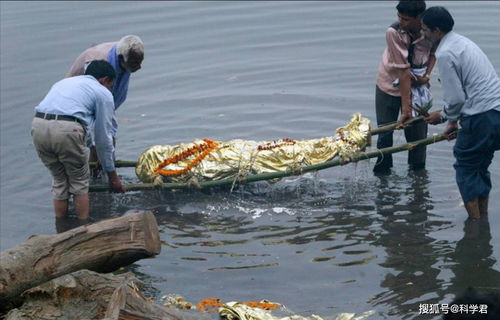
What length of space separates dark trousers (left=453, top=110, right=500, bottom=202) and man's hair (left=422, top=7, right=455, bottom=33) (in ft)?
2.85

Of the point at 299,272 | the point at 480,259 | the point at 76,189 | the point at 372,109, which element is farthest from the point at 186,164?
the point at 372,109

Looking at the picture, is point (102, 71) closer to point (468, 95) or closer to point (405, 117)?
point (405, 117)

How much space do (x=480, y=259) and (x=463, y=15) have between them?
8.50m

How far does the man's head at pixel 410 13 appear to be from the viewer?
8148 millimetres

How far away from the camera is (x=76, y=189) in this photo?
8461 millimetres

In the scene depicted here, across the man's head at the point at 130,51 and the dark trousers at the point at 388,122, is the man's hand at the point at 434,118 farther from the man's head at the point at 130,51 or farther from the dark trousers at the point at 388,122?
the man's head at the point at 130,51

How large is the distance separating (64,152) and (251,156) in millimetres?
1894

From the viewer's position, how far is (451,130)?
8133mm

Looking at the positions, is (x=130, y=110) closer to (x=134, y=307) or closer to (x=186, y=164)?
(x=186, y=164)

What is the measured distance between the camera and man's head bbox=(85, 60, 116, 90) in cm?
807

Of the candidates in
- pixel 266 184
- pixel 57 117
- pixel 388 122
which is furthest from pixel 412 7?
pixel 57 117

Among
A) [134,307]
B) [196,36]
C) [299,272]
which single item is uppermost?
[196,36]

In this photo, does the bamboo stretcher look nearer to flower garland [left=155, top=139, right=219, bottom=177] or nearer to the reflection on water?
flower garland [left=155, top=139, right=219, bottom=177]

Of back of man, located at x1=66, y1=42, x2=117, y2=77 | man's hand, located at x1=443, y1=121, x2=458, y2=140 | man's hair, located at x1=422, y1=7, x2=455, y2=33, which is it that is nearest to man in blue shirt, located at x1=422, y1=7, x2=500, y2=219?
man's hair, located at x1=422, y1=7, x2=455, y2=33
